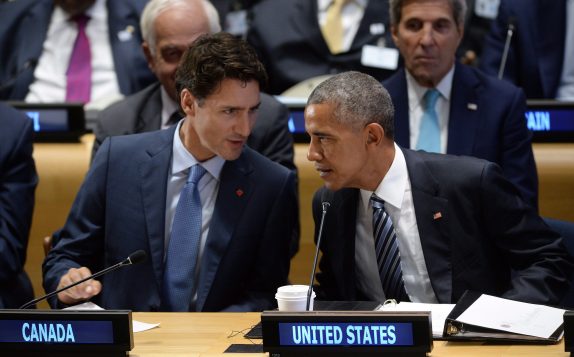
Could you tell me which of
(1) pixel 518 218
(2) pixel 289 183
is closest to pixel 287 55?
(2) pixel 289 183

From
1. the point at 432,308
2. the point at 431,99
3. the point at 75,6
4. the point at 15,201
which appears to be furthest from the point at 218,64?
the point at 75,6

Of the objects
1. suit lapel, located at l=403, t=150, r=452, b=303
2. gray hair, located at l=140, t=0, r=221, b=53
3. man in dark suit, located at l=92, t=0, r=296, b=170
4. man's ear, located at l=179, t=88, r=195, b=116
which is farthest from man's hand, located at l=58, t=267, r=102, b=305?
gray hair, located at l=140, t=0, r=221, b=53

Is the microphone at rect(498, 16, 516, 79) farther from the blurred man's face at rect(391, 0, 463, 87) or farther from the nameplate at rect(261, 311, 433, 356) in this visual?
the nameplate at rect(261, 311, 433, 356)

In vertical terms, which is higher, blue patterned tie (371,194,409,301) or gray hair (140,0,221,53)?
gray hair (140,0,221,53)

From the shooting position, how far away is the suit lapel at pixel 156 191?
2.95 m

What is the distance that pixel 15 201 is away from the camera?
321cm

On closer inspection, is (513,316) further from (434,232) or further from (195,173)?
(195,173)

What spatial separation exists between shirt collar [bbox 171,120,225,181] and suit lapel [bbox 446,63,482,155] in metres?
0.88

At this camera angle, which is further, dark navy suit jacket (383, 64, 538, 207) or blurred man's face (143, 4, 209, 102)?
blurred man's face (143, 4, 209, 102)

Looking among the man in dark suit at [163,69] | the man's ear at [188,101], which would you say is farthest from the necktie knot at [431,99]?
the man's ear at [188,101]

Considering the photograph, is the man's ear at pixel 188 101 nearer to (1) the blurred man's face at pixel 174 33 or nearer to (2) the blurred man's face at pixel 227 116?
(2) the blurred man's face at pixel 227 116

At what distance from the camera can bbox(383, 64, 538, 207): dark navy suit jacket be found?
11.4 ft

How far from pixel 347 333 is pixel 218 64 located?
1.02 m

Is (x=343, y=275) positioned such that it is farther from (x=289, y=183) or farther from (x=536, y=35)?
(x=536, y=35)
